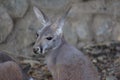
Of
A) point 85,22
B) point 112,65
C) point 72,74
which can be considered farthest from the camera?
point 85,22

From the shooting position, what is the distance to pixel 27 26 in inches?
266

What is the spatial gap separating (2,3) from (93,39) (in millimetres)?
1455

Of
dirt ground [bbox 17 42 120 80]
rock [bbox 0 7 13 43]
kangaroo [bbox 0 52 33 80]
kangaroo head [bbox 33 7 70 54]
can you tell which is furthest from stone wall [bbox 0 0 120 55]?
kangaroo [bbox 0 52 33 80]

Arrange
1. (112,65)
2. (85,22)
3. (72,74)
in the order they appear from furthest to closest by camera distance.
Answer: (85,22) → (112,65) → (72,74)

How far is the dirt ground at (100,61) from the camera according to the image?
619 cm

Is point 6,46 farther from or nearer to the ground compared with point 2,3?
nearer to the ground

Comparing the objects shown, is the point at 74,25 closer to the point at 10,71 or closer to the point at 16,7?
the point at 16,7

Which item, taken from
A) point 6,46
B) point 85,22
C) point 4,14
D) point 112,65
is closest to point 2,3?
point 4,14

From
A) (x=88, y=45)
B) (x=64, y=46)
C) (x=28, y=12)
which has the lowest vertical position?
(x=88, y=45)

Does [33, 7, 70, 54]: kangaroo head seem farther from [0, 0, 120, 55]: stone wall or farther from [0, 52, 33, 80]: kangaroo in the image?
[0, 0, 120, 55]: stone wall

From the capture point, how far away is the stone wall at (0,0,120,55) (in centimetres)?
667

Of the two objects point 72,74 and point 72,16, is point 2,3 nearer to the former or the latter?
point 72,16

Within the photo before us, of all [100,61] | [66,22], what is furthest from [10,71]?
[66,22]

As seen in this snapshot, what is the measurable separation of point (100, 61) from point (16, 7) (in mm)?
1384
